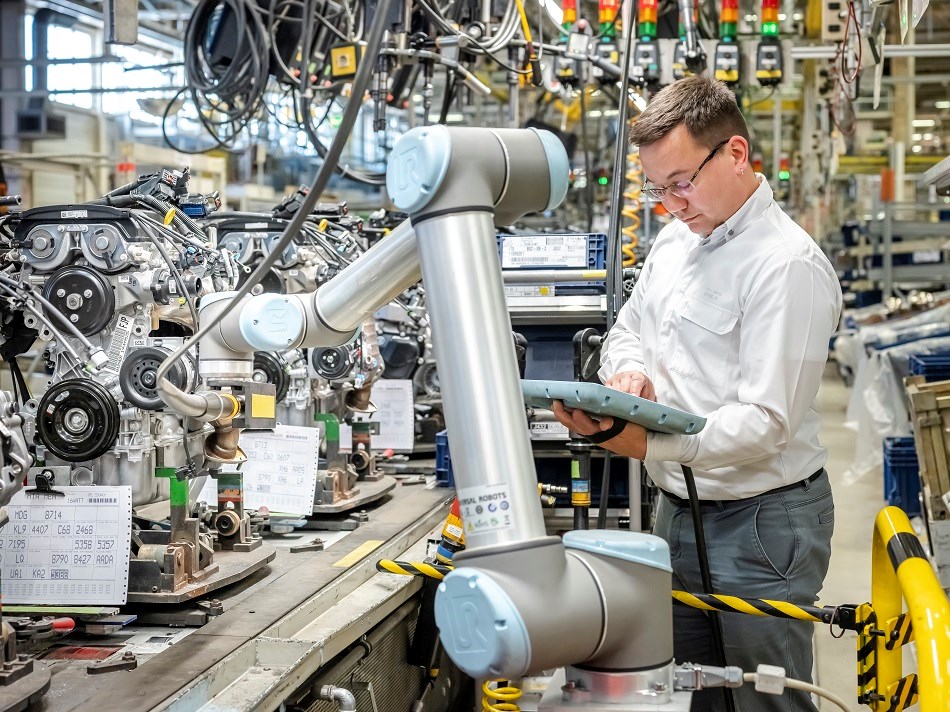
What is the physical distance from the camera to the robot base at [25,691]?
6.56 ft

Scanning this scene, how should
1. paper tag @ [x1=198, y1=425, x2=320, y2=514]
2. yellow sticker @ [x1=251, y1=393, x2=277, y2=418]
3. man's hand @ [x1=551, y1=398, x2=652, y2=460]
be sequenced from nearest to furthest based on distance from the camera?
man's hand @ [x1=551, y1=398, x2=652, y2=460]
yellow sticker @ [x1=251, y1=393, x2=277, y2=418]
paper tag @ [x1=198, y1=425, x2=320, y2=514]

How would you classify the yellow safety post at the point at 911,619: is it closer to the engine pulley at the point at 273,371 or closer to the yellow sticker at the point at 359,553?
the yellow sticker at the point at 359,553

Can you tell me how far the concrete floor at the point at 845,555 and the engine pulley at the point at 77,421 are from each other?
2466 mm

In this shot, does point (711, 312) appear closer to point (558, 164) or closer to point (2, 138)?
point (558, 164)

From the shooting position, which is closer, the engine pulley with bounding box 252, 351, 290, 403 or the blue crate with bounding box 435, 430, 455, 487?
the engine pulley with bounding box 252, 351, 290, 403

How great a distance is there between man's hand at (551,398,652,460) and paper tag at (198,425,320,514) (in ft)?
6.80

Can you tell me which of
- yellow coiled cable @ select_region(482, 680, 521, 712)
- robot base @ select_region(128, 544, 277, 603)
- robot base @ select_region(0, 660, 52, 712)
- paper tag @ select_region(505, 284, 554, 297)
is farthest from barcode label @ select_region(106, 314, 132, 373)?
paper tag @ select_region(505, 284, 554, 297)

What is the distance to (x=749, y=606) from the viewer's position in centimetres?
200

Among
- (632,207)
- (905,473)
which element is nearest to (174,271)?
(632,207)

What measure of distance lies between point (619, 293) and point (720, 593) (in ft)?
3.17

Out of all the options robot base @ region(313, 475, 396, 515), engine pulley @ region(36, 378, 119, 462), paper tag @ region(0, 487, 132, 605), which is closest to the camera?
paper tag @ region(0, 487, 132, 605)

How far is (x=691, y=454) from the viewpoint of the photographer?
1949 millimetres

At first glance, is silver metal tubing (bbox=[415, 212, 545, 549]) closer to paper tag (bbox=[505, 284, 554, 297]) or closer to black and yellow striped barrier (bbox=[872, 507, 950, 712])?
black and yellow striped barrier (bbox=[872, 507, 950, 712])

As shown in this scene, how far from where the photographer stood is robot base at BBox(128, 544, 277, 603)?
8.93 ft
